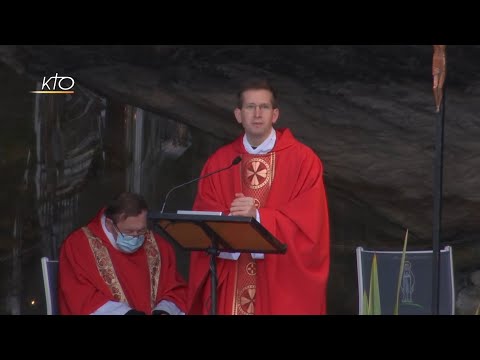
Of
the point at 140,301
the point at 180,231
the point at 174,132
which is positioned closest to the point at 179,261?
the point at 174,132

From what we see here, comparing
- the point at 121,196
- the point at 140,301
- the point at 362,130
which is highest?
the point at 362,130

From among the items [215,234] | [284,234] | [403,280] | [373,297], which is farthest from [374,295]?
[215,234]

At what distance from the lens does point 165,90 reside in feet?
28.0

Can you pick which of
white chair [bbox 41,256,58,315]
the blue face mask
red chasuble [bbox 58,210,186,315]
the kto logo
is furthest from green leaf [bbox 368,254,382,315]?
the kto logo

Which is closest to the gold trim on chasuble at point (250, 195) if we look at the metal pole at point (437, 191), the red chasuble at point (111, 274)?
the red chasuble at point (111, 274)

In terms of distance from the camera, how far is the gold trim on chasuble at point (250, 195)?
7441 millimetres

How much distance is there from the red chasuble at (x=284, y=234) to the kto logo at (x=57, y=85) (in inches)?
60.1

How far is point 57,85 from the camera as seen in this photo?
8.66 m

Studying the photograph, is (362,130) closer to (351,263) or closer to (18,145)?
(351,263)

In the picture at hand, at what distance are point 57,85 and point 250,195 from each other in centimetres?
184

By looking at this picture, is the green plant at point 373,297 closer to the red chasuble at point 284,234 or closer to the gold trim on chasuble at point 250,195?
the red chasuble at point 284,234

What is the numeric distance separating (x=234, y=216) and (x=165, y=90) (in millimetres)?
2559

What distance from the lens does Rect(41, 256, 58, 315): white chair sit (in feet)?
24.4

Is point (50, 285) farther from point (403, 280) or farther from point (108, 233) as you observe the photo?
point (403, 280)
